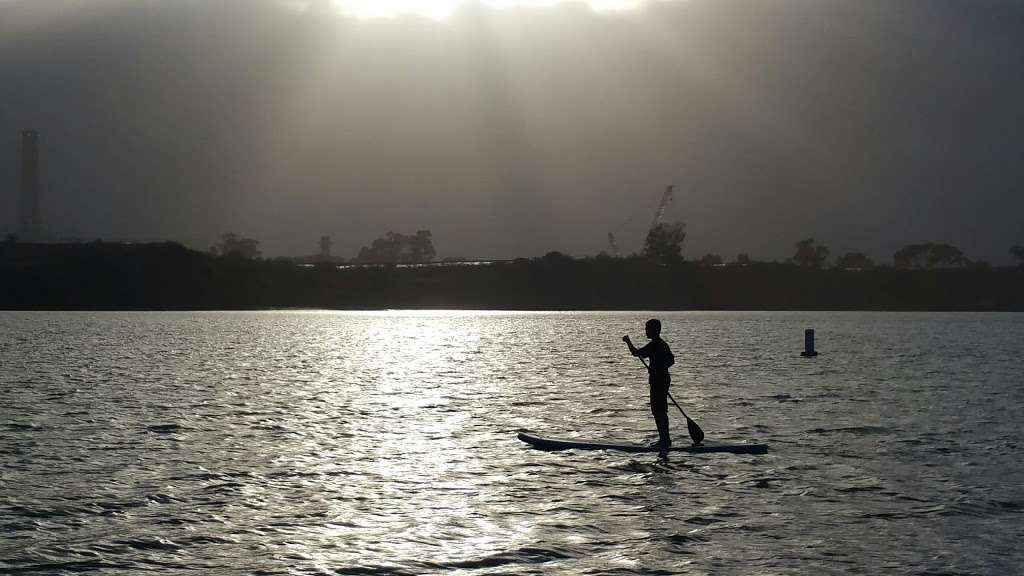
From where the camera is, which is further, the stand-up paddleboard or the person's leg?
the stand-up paddleboard

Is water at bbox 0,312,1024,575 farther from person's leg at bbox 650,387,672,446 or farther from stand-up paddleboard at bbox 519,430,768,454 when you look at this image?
person's leg at bbox 650,387,672,446

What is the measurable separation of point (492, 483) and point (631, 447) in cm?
589

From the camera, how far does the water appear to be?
53.1 feet

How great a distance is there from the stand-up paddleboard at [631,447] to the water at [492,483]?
487 mm

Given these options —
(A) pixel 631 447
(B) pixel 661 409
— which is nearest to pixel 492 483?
(B) pixel 661 409

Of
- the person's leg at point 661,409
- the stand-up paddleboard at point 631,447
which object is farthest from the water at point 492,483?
the person's leg at point 661,409

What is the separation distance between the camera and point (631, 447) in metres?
27.5

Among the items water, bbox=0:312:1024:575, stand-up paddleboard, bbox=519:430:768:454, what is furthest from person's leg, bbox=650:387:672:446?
water, bbox=0:312:1024:575

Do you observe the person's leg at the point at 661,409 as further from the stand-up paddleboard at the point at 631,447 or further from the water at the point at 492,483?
the water at the point at 492,483

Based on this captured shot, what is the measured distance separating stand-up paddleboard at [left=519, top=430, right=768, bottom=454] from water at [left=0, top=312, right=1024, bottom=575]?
1.60 feet

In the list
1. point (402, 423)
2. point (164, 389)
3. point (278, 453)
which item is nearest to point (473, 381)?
point (164, 389)

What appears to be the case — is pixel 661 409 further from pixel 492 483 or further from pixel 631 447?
pixel 492 483

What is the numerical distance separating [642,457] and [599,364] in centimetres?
4816

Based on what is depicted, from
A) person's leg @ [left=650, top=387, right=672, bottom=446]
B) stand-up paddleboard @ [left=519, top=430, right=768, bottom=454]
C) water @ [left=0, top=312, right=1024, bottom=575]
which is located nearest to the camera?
water @ [left=0, top=312, right=1024, bottom=575]
